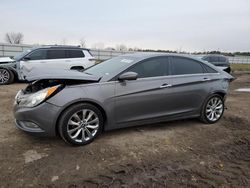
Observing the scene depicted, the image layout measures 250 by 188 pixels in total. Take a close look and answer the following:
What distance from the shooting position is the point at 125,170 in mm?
3111

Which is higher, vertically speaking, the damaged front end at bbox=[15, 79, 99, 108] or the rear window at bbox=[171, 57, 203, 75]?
the rear window at bbox=[171, 57, 203, 75]

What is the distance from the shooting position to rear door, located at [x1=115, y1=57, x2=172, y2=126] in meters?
3.99

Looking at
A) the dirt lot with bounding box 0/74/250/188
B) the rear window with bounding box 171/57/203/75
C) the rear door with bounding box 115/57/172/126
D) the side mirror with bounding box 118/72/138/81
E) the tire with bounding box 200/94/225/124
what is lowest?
the dirt lot with bounding box 0/74/250/188

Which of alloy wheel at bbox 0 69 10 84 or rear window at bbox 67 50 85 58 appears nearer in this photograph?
alloy wheel at bbox 0 69 10 84

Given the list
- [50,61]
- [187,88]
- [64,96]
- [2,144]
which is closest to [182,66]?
[187,88]

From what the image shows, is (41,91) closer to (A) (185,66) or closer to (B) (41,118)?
(B) (41,118)

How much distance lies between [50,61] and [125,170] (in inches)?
321

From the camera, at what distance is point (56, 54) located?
408 inches

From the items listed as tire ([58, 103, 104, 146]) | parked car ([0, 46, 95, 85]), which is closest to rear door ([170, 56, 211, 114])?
tire ([58, 103, 104, 146])

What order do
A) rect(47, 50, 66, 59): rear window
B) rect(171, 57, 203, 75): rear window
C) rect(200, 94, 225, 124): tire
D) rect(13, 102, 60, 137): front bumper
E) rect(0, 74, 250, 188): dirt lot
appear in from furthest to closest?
rect(47, 50, 66, 59): rear window < rect(200, 94, 225, 124): tire < rect(171, 57, 203, 75): rear window < rect(13, 102, 60, 137): front bumper < rect(0, 74, 250, 188): dirt lot

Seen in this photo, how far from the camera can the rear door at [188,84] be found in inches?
181

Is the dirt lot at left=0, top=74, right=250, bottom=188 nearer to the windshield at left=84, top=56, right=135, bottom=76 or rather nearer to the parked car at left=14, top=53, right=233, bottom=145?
the parked car at left=14, top=53, right=233, bottom=145

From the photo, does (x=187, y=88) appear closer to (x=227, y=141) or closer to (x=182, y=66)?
(x=182, y=66)

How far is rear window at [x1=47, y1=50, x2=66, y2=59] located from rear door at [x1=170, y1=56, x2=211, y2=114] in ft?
22.8
